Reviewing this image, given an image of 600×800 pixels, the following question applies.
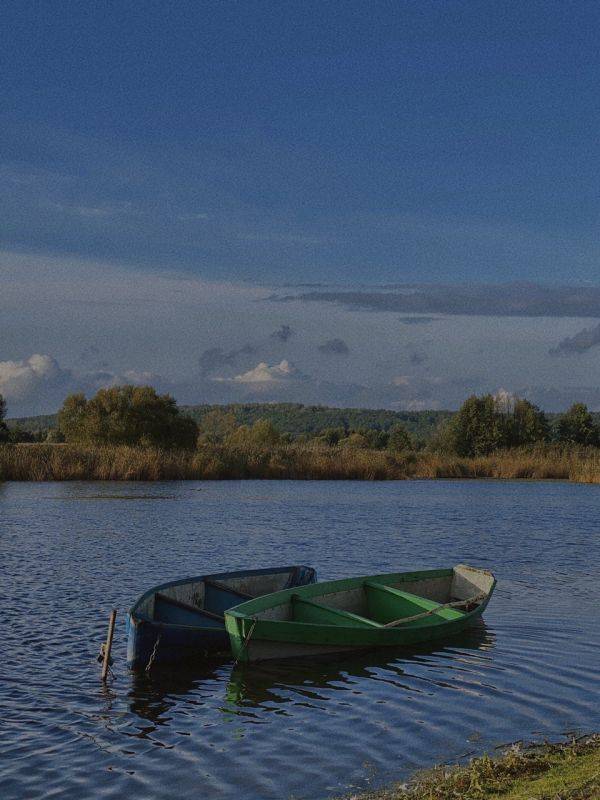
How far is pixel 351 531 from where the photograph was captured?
99.6 ft

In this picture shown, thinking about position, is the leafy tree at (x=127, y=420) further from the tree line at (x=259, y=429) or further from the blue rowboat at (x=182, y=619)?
the blue rowboat at (x=182, y=619)

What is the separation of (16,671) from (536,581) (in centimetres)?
1189

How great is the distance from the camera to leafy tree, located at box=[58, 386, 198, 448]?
216ft

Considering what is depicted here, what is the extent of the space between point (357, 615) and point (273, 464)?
44219 millimetres

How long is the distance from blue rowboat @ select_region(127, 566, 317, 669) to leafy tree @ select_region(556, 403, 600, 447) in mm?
82341

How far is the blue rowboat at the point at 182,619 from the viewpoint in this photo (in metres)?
12.2

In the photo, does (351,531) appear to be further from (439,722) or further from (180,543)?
(439,722)

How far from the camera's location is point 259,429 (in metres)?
87.7

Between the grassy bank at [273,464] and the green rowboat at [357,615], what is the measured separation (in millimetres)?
37120

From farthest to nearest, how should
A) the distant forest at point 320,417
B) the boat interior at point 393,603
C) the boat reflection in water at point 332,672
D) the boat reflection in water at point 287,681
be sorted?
the distant forest at point 320,417, the boat interior at point 393,603, the boat reflection in water at point 332,672, the boat reflection in water at point 287,681

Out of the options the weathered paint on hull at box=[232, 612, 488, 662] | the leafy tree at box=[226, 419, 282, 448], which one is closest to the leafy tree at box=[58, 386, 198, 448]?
the leafy tree at box=[226, 419, 282, 448]

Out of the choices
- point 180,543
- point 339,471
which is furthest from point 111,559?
point 339,471

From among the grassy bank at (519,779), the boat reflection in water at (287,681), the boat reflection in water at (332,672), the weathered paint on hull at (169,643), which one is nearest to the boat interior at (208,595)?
the weathered paint on hull at (169,643)

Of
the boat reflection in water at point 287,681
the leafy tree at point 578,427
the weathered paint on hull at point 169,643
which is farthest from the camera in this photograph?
the leafy tree at point 578,427
